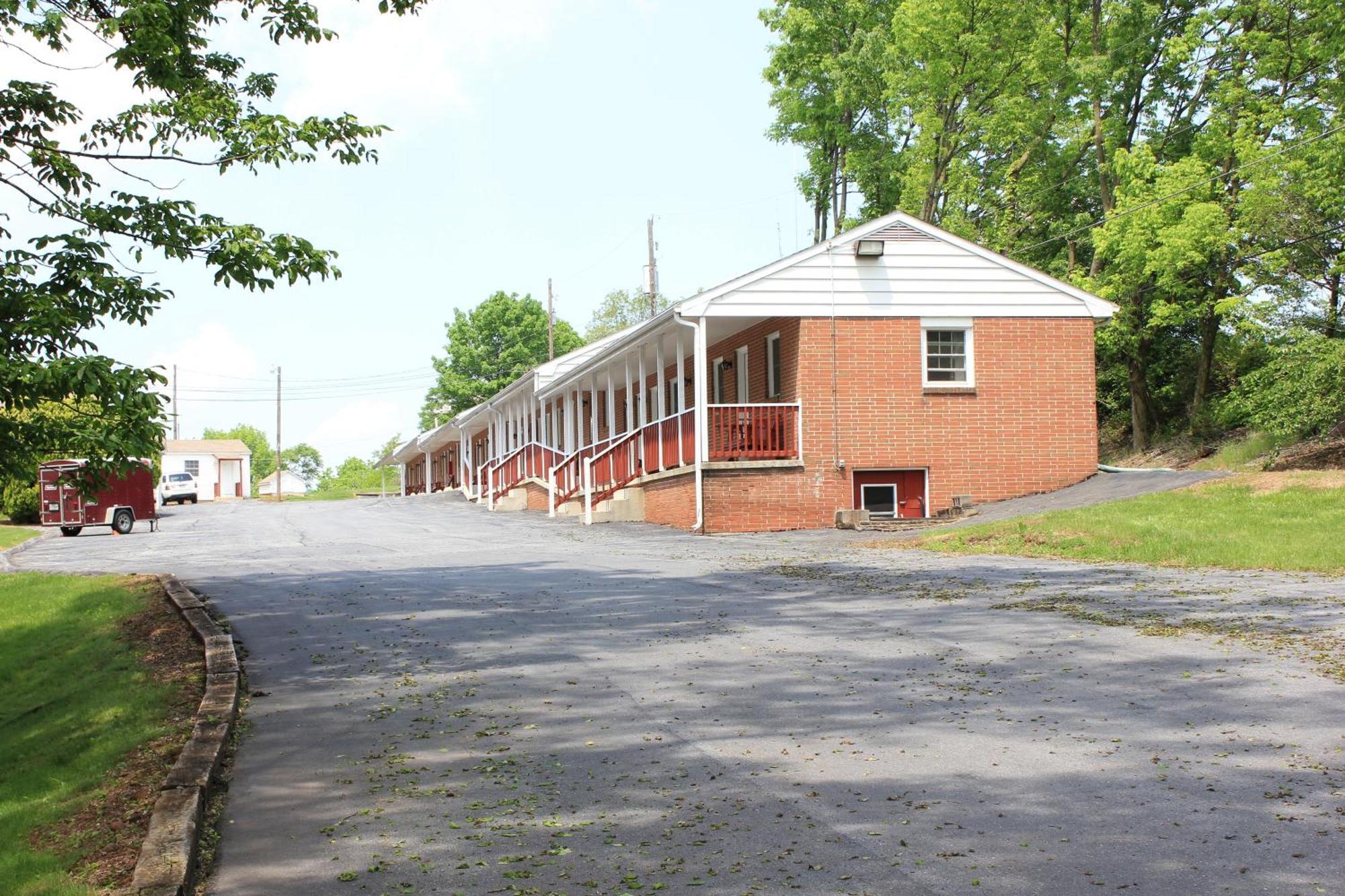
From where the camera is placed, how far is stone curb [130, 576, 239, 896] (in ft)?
14.8

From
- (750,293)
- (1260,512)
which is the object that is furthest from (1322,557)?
(750,293)

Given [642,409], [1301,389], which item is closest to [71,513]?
[642,409]

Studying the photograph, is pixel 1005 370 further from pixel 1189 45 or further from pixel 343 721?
pixel 343 721

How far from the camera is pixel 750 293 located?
2356 centimetres

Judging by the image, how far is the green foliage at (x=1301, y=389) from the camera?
24266 mm

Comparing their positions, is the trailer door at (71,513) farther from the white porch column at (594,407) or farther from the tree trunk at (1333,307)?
the tree trunk at (1333,307)

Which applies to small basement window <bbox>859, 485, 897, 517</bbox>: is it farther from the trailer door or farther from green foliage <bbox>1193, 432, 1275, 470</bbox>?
the trailer door

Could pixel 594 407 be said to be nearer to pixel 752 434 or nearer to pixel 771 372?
pixel 771 372

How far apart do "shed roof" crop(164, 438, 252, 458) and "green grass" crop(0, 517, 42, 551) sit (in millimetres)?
56990

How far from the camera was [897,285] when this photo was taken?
24.1m

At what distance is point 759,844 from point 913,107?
121 feet

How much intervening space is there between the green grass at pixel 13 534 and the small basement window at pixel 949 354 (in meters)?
19.1

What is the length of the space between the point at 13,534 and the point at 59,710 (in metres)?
24.9

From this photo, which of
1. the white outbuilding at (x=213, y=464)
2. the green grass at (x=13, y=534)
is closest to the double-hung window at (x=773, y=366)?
the green grass at (x=13, y=534)
